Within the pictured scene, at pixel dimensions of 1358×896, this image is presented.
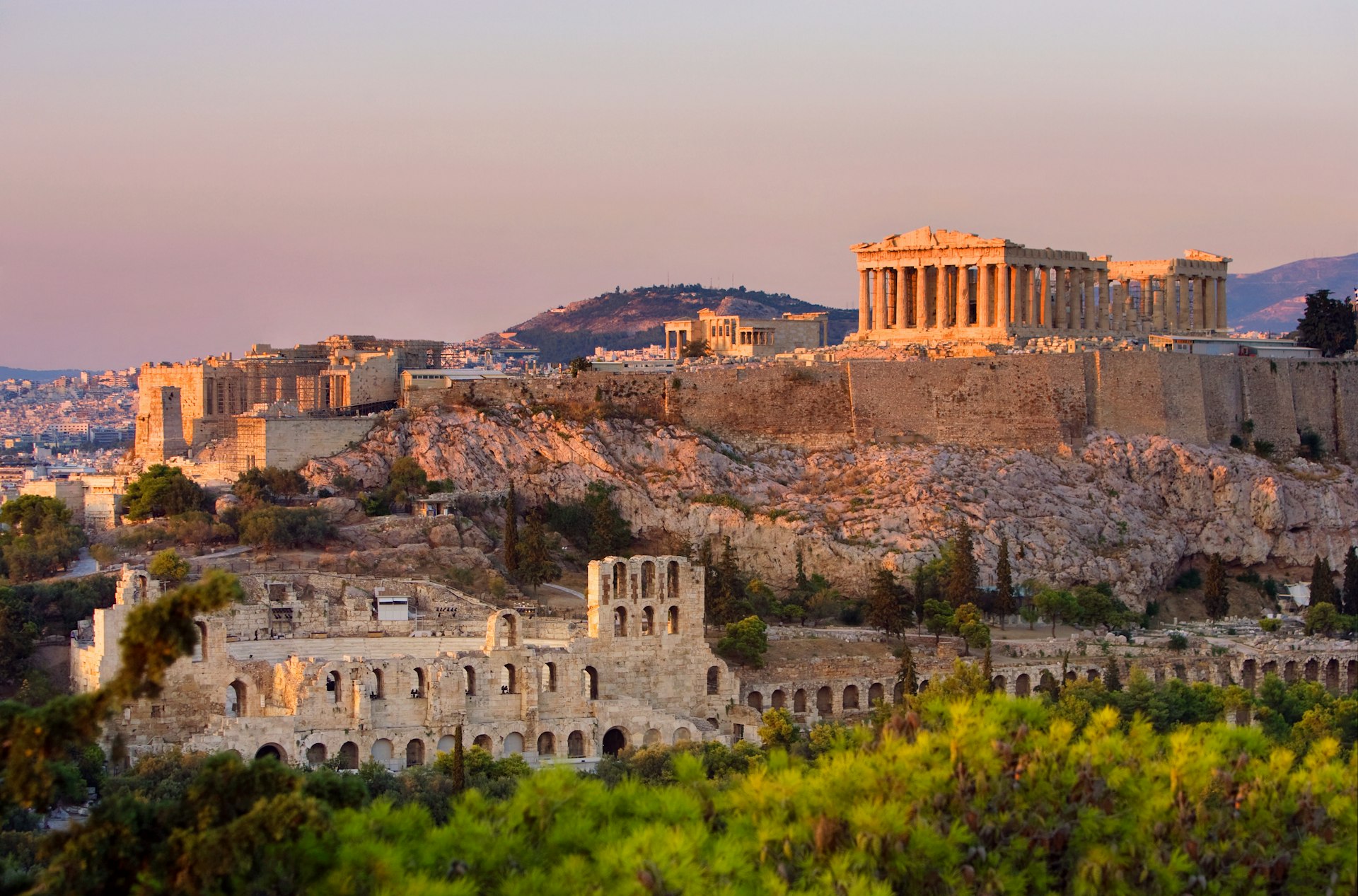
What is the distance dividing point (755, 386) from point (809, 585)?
41.0 feet

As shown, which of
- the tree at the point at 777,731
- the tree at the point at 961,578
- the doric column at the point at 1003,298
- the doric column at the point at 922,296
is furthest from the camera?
the doric column at the point at 922,296

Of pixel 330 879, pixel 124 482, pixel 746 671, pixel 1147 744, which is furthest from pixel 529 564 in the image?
pixel 330 879

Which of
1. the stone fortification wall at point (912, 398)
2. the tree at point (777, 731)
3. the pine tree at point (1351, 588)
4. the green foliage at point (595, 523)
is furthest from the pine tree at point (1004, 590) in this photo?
the tree at point (777, 731)

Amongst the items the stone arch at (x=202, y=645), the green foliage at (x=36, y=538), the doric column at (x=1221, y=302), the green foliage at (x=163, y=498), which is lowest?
the stone arch at (x=202, y=645)

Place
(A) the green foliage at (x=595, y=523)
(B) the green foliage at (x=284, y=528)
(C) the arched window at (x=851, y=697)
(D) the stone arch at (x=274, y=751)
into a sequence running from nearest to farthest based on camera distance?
(D) the stone arch at (x=274, y=751) → (C) the arched window at (x=851, y=697) → (B) the green foliage at (x=284, y=528) → (A) the green foliage at (x=595, y=523)

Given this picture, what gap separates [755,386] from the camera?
73.6m

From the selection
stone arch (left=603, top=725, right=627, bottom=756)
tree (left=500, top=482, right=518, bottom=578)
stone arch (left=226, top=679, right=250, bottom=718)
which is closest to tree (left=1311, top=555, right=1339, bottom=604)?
tree (left=500, top=482, right=518, bottom=578)

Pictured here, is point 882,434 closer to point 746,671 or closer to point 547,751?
point 746,671

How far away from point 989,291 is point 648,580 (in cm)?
3294

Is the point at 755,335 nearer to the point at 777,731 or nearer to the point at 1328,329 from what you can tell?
the point at 1328,329

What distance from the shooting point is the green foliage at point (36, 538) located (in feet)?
187

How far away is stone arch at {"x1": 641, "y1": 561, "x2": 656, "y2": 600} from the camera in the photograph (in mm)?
50531

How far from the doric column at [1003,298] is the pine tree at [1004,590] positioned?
18.6 metres

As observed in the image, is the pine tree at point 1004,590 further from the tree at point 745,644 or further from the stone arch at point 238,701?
the stone arch at point 238,701
